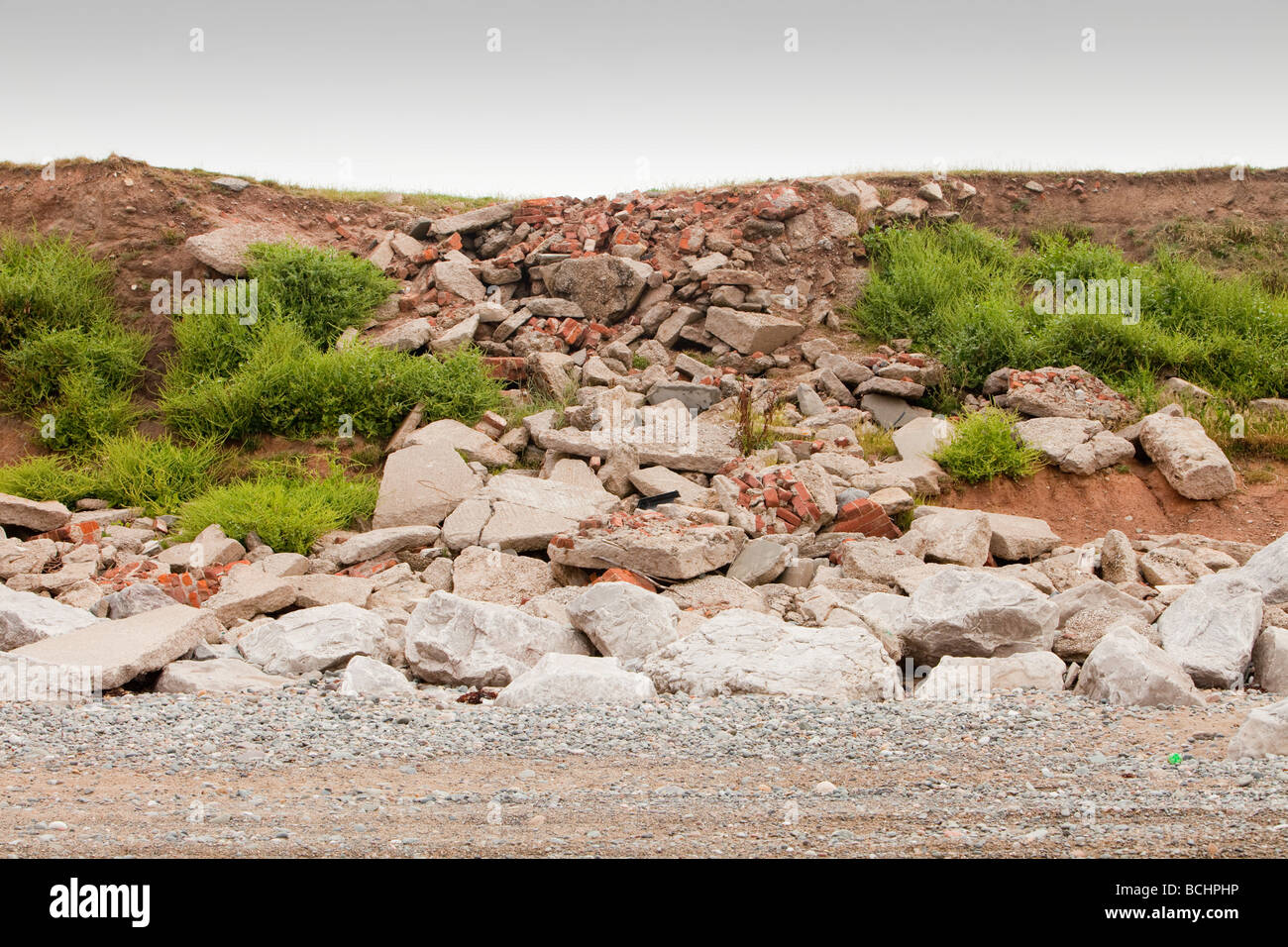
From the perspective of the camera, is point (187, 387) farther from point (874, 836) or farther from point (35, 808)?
point (874, 836)

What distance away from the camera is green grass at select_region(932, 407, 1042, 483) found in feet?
32.6

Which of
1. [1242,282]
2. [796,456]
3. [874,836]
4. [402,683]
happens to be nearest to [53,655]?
[402,683]

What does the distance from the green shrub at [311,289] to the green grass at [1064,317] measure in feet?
20.6

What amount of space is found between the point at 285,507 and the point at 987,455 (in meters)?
6.42

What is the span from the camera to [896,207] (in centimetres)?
1491

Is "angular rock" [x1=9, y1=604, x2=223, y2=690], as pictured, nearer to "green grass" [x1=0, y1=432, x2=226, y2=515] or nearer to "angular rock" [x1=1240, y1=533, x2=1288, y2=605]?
"green grass" [x1=0, y1=432, x2=226, y2=515]

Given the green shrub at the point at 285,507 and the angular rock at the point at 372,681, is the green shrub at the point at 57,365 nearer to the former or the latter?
the green shrub at the point at 285,507

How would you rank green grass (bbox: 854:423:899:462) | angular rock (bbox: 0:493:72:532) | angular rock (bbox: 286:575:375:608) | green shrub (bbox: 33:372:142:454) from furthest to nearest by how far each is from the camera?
green shrub (bbox: 33:372:142:454)
green grass (bbox: 854:423:899:462)
angular rock (bbox: 0:493:72:532)
angular rock (bbox: 286:575:375:608)

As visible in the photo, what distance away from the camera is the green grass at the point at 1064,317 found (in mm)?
11805

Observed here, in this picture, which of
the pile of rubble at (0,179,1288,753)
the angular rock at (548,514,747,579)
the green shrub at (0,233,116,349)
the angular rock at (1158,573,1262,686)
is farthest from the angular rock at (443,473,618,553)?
the green shrub at (0,233,116,349)

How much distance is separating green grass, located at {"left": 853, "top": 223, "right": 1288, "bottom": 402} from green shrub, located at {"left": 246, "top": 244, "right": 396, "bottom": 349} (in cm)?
627

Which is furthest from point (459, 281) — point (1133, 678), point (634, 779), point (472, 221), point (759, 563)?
point (634, 779)

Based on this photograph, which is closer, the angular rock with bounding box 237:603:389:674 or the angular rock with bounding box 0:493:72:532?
the angular rock with bounding box 237:603:389:674

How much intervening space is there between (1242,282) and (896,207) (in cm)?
459
